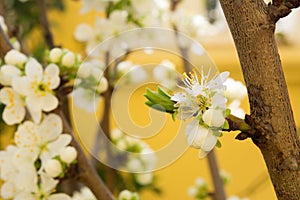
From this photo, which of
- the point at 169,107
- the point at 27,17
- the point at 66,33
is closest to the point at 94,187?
the point at 169,107

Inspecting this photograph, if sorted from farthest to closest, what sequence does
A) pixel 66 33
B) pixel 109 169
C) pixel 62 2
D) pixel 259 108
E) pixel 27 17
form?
pixel 66 33, pixel 62 2, pixel 27 17, pixel 109 169, pixel 259 108

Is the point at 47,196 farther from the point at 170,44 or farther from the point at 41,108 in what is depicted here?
the point at 170,44

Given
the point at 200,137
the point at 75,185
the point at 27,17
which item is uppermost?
the point at 27,17

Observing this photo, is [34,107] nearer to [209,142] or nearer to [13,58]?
[13,58]

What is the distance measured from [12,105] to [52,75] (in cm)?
5

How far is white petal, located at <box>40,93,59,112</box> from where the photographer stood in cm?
53

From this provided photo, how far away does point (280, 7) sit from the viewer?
13.2 inches

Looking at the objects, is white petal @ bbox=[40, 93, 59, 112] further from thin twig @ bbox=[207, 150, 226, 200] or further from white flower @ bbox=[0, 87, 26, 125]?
thin twig @ bbox=[207, 150, 226, 200]

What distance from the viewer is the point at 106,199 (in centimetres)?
53

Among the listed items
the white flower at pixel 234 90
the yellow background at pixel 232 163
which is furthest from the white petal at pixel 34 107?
the yellow background at pixel 232 163

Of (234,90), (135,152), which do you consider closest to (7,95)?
(234,90)

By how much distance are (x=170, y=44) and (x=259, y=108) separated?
459 mm

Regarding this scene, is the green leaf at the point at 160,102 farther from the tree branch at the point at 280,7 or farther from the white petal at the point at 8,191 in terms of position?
the white petal at the point at 8,191

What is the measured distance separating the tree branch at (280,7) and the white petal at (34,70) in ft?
0.86
